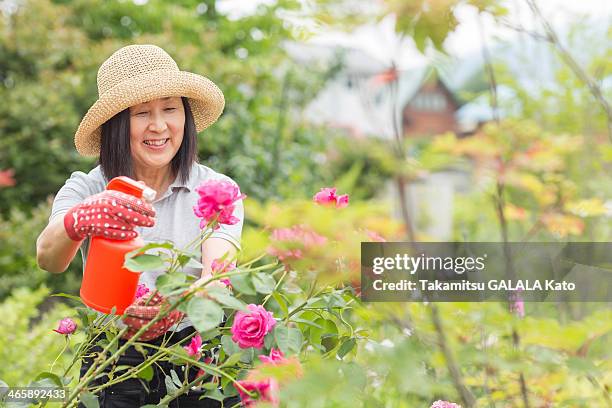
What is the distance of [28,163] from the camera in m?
5.82

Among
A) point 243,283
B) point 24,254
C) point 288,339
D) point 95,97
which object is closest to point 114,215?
point 243,283

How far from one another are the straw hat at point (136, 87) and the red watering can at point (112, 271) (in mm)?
424

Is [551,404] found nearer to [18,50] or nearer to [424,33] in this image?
[424,33]

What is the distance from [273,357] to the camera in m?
1.29

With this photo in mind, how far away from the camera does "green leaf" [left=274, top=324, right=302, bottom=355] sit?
4.30 feet

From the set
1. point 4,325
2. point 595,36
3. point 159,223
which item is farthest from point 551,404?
point 595,36

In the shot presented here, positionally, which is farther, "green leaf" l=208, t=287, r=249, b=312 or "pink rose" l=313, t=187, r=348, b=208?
"pink rose" l=313, t=187, r=348, b=208

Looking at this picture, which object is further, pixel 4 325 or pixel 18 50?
pixel 18 50

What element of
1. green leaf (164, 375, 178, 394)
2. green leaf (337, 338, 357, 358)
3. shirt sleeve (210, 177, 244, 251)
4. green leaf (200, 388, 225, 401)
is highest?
shirt sleeve (210, 177, 244, 251)

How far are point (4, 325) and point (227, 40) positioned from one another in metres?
5.37

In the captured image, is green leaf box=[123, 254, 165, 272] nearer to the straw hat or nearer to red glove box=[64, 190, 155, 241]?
red glove box=[64, 190, 155, 241]

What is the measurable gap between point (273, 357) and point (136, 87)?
780 millimetres

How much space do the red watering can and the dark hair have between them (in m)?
0.42

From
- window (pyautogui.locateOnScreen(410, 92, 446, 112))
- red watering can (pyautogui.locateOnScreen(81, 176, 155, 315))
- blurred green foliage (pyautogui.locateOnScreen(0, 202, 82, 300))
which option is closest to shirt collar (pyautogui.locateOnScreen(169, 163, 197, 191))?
red watering can (pyautogui.locateOnScreen(81, 176, 155, 315))
